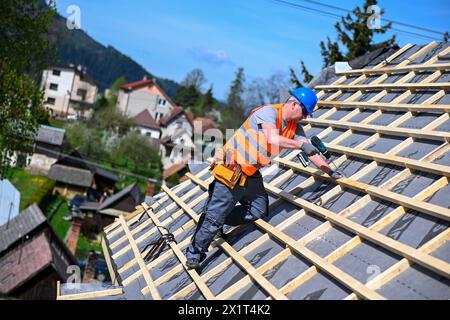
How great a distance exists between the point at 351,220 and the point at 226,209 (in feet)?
4.15

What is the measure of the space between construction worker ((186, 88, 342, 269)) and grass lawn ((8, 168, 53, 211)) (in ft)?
102

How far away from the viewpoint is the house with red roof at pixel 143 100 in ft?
262

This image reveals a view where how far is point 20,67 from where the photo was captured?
1559 cm

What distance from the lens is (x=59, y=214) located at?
37562mm

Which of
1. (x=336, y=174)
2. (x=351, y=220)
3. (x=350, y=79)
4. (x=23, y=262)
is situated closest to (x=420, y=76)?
(x=350, y=79)

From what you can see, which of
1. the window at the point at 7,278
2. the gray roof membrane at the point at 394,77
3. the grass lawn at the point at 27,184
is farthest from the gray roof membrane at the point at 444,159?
the grass lawn at the point at 27,184

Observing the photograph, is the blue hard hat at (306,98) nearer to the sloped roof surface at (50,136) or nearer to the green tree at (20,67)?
the green tree at (20,67)

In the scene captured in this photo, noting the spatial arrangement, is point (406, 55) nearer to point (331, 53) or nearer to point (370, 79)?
point (370, 79)

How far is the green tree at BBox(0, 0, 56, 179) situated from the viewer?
48.2ft

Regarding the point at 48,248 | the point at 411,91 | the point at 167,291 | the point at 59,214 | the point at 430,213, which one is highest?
the point at 411,91

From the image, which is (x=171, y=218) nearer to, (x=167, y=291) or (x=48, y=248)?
(x=167, y=291)

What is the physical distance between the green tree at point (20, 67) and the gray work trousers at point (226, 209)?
11441mm

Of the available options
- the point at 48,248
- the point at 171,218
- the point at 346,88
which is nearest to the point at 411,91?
the point at 346,88
